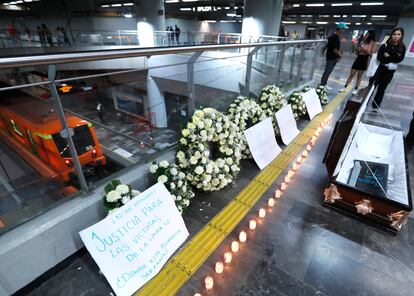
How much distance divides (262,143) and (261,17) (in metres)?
7.63

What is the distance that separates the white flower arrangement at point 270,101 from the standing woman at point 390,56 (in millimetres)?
2054

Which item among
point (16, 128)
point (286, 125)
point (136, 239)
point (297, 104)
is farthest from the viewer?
point (16, 128)

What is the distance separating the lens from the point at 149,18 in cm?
1211

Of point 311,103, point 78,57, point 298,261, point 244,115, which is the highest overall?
point 78,57

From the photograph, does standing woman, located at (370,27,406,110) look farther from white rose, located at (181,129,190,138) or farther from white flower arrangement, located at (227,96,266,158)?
white rose, located at (181,129,190,138)

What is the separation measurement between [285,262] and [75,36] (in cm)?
1557

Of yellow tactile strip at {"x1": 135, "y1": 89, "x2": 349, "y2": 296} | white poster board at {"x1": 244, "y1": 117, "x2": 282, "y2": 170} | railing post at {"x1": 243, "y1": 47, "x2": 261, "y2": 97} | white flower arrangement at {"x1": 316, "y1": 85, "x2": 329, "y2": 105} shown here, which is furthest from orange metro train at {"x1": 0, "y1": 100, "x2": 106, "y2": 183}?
white flower arrangement at {"x1": 316, "y1": 85, "x2": 329, "y2": 105}

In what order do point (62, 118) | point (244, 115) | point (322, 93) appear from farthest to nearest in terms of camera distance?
point (322, 93) < point (244, 115) < point (62, 118)

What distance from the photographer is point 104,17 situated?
64.8ft

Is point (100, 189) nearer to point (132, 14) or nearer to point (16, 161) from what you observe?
point (16, 161)

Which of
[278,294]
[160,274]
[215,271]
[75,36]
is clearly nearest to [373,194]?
[278,294]

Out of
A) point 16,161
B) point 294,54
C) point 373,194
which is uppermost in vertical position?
point 294,54

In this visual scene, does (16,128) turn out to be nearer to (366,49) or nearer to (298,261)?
(298,261)

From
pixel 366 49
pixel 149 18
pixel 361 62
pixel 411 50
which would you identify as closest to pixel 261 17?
pixel 361 62
